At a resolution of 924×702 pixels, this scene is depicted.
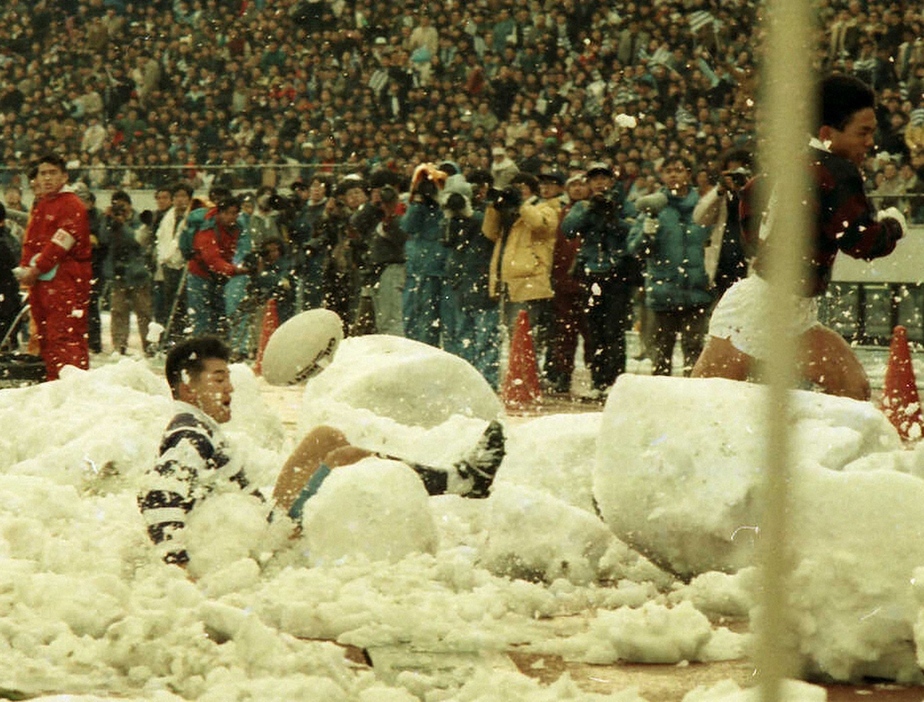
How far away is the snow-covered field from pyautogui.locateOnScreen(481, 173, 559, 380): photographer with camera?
521 cm

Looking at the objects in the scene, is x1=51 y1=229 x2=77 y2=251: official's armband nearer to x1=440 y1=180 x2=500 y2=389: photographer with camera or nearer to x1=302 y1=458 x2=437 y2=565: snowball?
x1=440 y1=180 x2=500 y2=389: photographer with camera

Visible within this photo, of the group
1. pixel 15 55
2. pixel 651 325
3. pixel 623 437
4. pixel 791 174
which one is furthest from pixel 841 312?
pixel 15 55

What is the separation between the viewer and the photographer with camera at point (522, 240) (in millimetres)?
11422

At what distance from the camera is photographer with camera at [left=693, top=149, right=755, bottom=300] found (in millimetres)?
9773

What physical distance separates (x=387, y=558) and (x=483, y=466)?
70 centimetres

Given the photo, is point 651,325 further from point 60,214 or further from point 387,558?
point 387,558

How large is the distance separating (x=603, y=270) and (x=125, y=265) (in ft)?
18.8

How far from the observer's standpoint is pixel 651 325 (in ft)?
36.9

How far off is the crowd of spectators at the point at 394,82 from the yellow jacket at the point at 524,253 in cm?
117

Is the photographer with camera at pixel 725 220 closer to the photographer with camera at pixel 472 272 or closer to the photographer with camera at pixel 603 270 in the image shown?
the photographer with camera at pixel 603 270

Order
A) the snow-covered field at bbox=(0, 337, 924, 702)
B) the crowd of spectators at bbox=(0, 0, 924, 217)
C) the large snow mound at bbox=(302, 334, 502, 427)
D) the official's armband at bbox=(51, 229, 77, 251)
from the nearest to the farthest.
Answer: the snow-covered field at bbox=(0, 337, 924, 702) → the large snow mound at bbox=(302, 334, 502, 427) → the official's armband at bbox=(51, 229, 77, 251) → the crowd of spectators at bbox=(0, 0, 924, 217)

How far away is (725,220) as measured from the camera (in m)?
10.3

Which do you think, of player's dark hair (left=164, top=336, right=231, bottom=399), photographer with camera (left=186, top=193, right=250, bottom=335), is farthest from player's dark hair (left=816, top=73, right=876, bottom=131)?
photographer with camera (left=186, top=193, right=250, bottom=335)

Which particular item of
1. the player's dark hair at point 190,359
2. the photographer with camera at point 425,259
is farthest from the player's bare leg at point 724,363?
the photographer with camera at point 425,259
